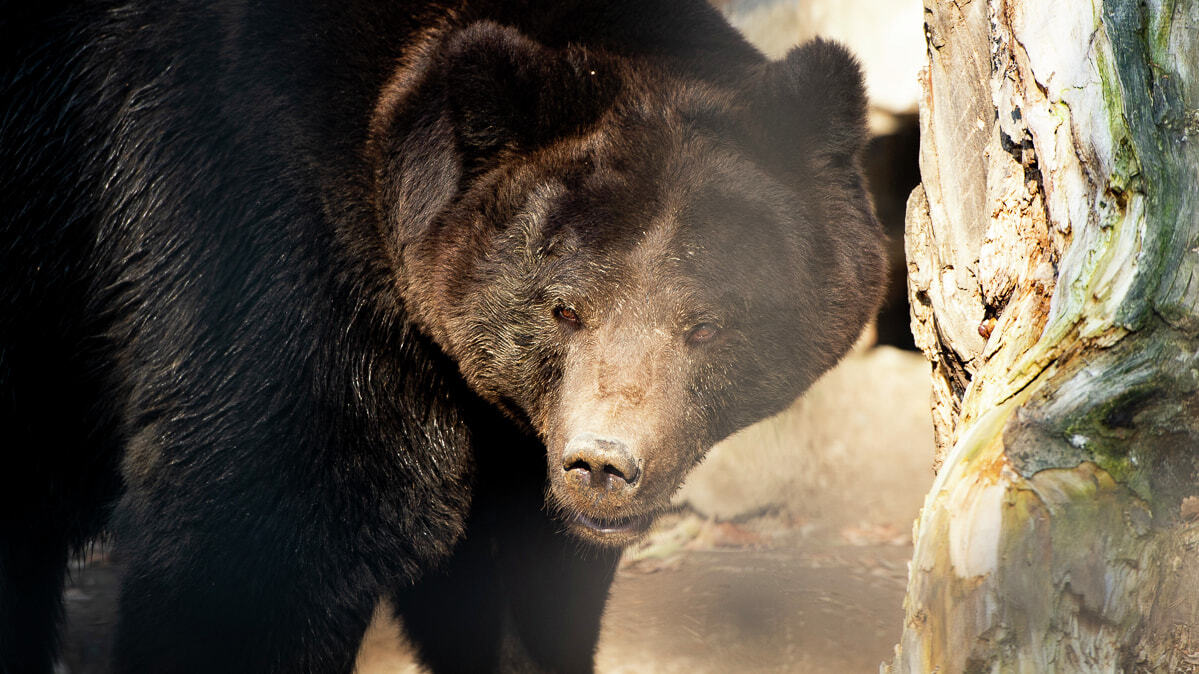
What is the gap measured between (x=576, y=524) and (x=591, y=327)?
2.04 ft

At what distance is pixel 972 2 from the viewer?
2941 millimetres

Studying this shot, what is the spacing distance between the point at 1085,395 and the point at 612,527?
1.53 m

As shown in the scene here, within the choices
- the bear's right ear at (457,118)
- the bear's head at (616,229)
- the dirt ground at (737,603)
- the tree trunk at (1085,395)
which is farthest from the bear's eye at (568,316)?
the dirt ground at (737,603)

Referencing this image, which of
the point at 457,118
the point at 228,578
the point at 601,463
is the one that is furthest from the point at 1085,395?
the point at 228,578

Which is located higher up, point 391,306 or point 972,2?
point 972,2

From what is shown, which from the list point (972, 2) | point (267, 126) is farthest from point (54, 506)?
point (972, 2)

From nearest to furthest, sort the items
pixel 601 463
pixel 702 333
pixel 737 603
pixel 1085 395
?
pixel 1085 395
pixel 601 463
pixel 702 333
pixel 737 603

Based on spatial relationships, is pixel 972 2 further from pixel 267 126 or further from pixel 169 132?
pixel 169 132

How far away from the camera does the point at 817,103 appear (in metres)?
3.31

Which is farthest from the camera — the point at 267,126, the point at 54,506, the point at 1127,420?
the point at 54,506

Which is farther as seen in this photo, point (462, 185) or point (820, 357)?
point (820, 357)

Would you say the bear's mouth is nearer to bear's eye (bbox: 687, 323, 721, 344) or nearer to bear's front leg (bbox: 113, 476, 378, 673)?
bear's eye (bbox: 687, 323, 721, 344)

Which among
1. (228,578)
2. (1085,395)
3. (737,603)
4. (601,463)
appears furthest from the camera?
(737,603)

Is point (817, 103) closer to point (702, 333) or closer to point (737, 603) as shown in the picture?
point (702, 333)
